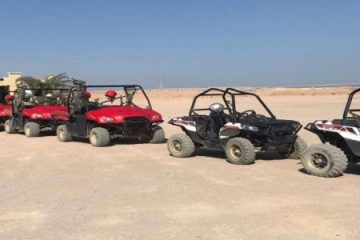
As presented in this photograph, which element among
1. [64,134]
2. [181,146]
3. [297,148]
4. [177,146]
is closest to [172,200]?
[297,148]

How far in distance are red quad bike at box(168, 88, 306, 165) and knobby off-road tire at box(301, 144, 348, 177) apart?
4.56 feet

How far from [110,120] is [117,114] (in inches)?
10.1

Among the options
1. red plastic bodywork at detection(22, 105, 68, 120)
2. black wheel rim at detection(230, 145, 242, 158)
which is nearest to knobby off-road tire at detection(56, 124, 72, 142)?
red plastic bodywork at detection(22, 105, 68, 120)

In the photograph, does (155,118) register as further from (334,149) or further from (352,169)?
(334,149)

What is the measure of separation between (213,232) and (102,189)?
294 cm

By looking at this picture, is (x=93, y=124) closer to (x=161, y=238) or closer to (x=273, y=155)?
(x=273, y=155)

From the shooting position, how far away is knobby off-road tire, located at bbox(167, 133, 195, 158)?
12234 millimetres

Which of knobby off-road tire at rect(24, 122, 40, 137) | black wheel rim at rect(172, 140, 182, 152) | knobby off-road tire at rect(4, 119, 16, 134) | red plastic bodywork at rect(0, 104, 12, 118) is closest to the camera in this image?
black wheel rim at rect(172, 140, 182, 152)

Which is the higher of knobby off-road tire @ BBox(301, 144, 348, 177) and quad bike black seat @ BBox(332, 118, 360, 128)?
quad bike black seat @ BBox(332, 118, 360, 128)

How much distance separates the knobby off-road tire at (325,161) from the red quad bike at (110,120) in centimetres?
615

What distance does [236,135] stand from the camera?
1145 centimetres

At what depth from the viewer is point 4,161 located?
12312 mm

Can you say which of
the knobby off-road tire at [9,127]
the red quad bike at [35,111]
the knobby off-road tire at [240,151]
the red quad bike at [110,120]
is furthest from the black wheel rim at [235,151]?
the knobby off-road tire at [9,127]

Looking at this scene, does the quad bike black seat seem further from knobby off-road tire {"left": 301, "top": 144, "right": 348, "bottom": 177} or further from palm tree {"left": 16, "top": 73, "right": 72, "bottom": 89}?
palm tree {"left": 16, "top": 73, "right": 72, "bottom": 89}
